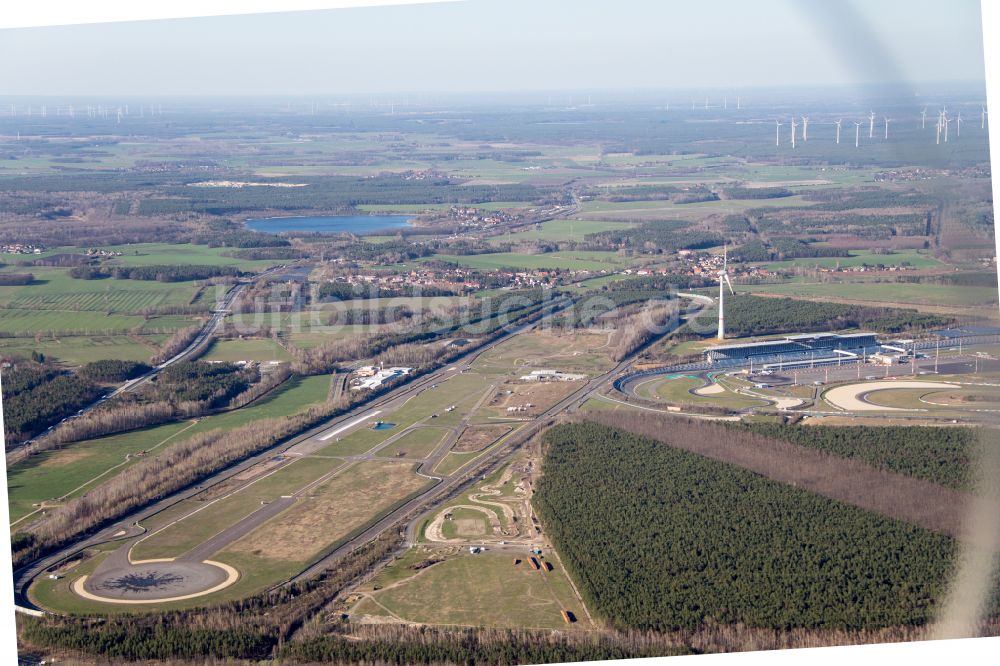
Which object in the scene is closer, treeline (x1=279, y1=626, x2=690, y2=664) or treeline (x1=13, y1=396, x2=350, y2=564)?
treeline (x1=279, y1=626, x2=690, y2=664)

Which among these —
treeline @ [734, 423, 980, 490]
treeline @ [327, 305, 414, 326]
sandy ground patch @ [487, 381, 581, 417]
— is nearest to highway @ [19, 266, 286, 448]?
treeline @ [327, 305, 414, 326]

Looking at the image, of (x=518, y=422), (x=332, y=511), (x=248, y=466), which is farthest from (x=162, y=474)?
(x=518, y=422)

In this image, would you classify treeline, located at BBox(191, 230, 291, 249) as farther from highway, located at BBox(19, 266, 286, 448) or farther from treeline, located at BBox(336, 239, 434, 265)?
highway, located at BBox(19, 266, 286, 448)

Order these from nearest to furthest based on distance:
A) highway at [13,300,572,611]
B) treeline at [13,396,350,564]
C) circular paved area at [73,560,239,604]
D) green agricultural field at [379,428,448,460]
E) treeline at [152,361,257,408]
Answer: circular paved area at [73,560,239,604] < highway at [13,300,572,611] < treeline at [13,396,350,564] < green agricultural field at [379,428,448,460] < treeline at [152,361,257,408]

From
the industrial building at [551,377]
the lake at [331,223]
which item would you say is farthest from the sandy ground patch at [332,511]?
the lake at [331,223]

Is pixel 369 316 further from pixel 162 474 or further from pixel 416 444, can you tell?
pixel 162 474

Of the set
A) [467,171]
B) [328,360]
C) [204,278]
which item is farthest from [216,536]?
[467,171]

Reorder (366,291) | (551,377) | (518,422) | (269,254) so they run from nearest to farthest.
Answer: (518,422) < (551,377) < (366,291) < (269,254)

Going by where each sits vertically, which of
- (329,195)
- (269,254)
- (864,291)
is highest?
(329,195)
